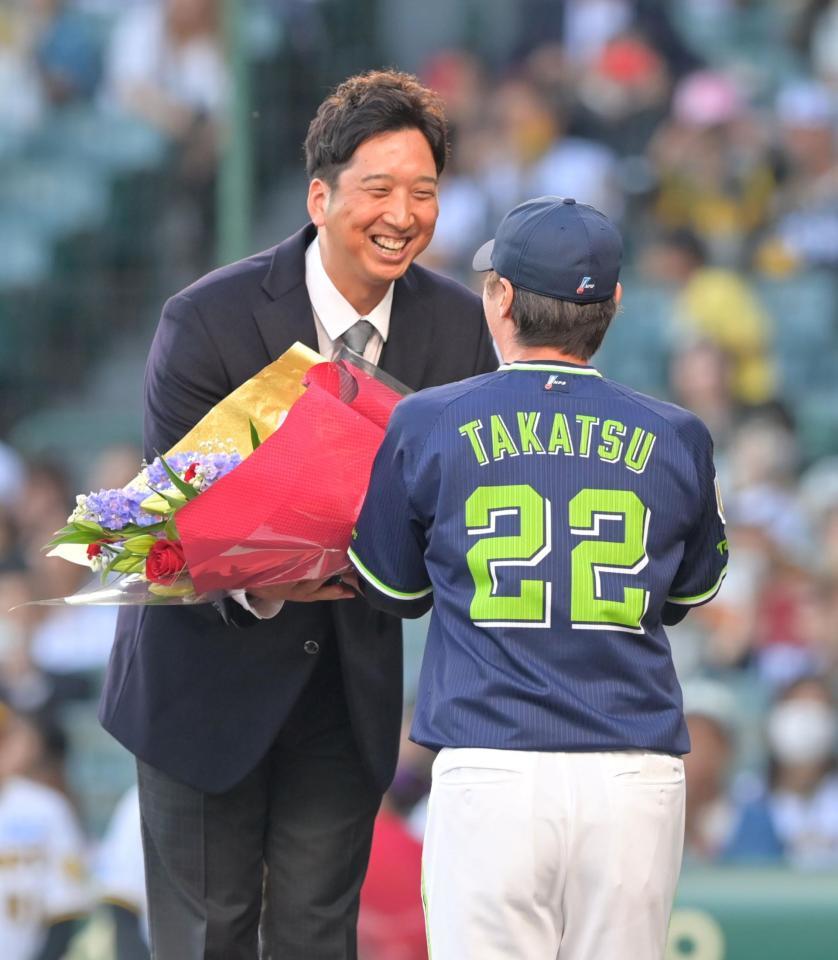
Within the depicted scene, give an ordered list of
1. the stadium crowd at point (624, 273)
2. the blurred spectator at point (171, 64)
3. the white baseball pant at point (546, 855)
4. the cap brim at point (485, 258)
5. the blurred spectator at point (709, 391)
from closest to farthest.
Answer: the white baseball pant at point (546, 855) → the cap brim at point (485, 258) → the stadium crowd at point (624, 273) → the blurred spectator at point (709, 391) → the blurred spectator at point (171, 64)

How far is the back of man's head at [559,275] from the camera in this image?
2.78 m

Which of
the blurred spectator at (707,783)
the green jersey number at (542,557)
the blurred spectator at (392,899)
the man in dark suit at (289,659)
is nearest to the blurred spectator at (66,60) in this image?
the blurred spectator at (707,783)

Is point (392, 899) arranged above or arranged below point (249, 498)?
below

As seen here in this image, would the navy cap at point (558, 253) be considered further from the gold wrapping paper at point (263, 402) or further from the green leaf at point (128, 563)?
the green leaf at point (128, 563)

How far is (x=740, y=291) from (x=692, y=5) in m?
2.60

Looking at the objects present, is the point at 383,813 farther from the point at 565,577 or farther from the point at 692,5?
the point at 692,5

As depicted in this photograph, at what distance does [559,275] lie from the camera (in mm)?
2777

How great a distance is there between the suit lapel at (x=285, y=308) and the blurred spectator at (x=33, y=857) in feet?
8.05

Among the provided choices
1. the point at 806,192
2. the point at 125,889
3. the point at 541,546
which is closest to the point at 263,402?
the point at 541,546

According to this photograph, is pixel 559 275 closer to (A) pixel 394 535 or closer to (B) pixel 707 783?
(A) pixel 394 535

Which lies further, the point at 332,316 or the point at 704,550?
the point at 332,316

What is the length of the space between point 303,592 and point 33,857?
2.77m

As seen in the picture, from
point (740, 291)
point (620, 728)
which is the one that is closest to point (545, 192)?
point (740, 291)

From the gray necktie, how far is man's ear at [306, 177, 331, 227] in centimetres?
20
